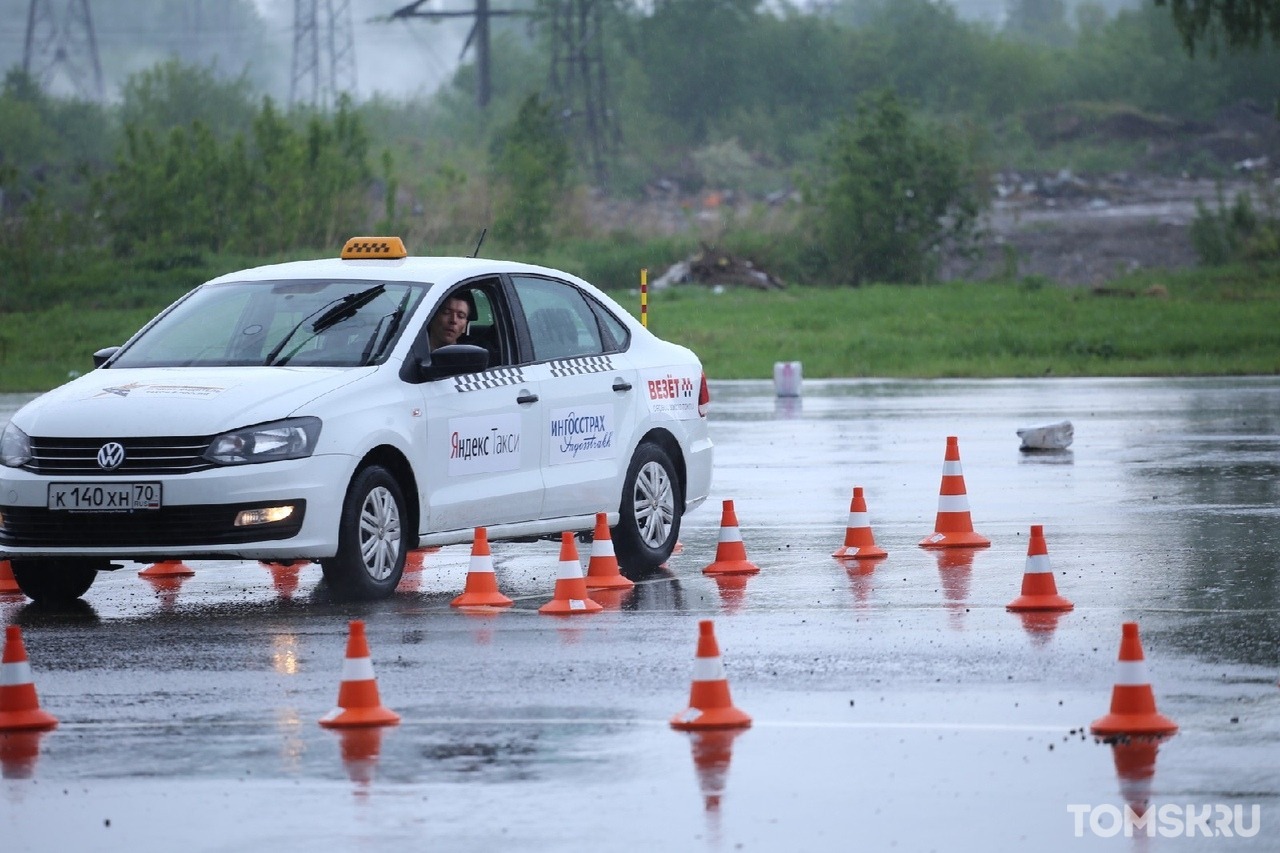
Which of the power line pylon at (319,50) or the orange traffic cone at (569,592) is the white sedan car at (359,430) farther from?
the power line pylon at (319,50)

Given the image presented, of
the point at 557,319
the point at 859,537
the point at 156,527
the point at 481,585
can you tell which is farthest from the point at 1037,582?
the point at 156,527

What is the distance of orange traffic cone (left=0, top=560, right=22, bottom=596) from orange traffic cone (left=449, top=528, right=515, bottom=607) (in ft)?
8.02

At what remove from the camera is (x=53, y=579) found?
11.9 meters

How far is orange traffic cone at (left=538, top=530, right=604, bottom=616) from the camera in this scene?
36.4 feet

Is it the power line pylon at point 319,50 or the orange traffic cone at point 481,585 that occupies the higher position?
the power line pylon at point 319,50

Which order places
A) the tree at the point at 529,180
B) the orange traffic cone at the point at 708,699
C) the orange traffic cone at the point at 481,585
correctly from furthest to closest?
the tree at the point at 529,180
the orange traffic cone at the point at 481,585
the orange traffic cone at the point at 708,699

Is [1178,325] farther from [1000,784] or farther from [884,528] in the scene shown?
[1000,784]

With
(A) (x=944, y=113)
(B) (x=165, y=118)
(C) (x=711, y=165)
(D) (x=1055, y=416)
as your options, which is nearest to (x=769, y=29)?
(A) (x=944, y=113)

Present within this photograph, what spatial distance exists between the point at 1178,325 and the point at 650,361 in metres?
24.9

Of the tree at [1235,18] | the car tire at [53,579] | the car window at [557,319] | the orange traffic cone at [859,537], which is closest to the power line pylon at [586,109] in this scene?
the tree at [1235,18]

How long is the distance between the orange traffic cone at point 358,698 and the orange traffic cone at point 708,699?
38.9 inches

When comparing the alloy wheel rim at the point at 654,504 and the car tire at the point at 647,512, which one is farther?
the alloy wheel rim at the point at 654,504

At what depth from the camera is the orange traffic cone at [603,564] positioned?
12.0 meters

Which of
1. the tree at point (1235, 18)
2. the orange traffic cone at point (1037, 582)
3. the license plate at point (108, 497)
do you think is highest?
the tree at point (1235, 18)
